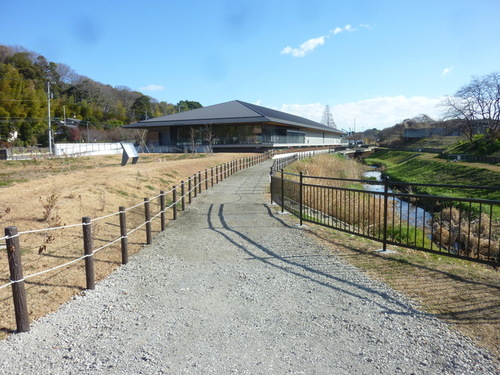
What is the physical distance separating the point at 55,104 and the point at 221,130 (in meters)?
39.2

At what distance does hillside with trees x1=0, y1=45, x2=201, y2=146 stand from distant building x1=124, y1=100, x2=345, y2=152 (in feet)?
43.1

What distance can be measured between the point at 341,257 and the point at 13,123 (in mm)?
61444

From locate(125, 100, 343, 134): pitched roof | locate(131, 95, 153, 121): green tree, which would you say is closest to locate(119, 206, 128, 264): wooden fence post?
locate(125, 100, 343, 134): pitched roof

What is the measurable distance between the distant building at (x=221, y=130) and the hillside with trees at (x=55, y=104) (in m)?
13.1

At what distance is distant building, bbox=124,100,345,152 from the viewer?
151 feet

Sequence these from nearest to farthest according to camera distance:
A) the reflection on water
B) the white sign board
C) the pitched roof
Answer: the reflection on water, the white sign board, the pitched roof

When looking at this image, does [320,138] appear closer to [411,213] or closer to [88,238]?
[411,213]

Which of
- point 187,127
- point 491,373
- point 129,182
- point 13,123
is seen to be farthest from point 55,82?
point 491,373

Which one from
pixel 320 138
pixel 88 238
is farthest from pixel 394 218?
pixel 320 138

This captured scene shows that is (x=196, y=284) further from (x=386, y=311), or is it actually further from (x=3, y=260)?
(x=3, y=260)

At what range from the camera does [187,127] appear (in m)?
50.3

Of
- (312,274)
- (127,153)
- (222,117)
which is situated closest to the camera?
(312,274)

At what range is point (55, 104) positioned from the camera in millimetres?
68875

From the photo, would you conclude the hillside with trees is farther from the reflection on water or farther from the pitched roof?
the reflection on water
